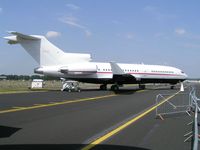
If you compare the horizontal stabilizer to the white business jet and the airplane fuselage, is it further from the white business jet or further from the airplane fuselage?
the airplane fuselage

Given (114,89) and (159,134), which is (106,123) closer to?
(159,134)

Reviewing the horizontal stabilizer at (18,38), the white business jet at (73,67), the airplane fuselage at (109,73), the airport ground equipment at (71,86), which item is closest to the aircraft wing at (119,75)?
the white business jet at (73,67)

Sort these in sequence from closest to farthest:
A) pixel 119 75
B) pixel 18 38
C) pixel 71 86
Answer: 1. pixel 18 38
2. pixel 119 75
3. pixel 71 86

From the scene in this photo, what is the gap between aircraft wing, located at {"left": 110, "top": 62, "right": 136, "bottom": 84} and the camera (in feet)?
132

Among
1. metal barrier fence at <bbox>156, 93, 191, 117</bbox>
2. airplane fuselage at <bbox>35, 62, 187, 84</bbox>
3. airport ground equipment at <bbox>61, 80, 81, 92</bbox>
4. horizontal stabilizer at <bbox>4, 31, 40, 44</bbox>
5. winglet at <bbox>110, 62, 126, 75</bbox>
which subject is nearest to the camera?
metal barrier fence at <bbox>156, 93, 191, 117</bbox>

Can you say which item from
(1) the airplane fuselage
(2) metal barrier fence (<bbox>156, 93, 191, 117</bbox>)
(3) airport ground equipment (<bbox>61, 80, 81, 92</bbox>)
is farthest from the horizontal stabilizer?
(2) metal barrier fence (<bbox>156, 93, 191, 117</bbox>)

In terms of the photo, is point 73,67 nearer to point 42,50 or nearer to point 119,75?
point 42,50

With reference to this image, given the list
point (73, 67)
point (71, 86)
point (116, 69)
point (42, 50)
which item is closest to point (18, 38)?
point (42, 50)

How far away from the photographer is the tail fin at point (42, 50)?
38031mm

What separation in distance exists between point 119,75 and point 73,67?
5.84 m

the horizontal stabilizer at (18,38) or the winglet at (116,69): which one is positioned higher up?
the horizontal stabilizer at (18,38)

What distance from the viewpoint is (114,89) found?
43688 mm

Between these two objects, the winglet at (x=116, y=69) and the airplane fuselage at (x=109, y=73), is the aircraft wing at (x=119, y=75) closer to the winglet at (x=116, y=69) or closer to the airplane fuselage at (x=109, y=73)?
the winglet at (x=116, y=69)

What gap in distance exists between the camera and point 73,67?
39156 millimetres
